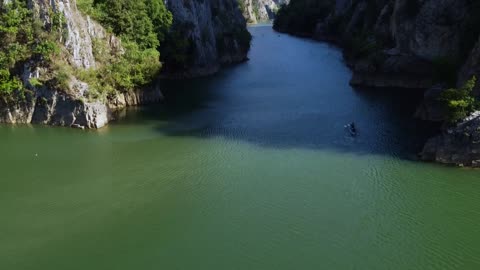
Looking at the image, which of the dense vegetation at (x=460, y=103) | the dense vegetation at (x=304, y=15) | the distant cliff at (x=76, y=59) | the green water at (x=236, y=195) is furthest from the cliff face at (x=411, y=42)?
the dense vegetation at (x=304, y=15)

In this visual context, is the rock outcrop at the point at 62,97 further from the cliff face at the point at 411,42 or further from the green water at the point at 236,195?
the cliff face at the point at 411,42

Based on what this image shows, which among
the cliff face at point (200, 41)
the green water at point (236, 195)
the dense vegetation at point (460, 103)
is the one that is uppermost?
the cliff face at point (200, 41)

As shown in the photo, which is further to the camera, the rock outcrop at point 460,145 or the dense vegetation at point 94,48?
the dense vegetation at point 94,48

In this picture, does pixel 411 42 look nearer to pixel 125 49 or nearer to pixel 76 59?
pixel 125 49

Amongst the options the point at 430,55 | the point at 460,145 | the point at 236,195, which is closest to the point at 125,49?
the point at 236,195

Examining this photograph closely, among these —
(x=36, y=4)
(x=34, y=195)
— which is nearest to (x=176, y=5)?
(x=36, y=4)

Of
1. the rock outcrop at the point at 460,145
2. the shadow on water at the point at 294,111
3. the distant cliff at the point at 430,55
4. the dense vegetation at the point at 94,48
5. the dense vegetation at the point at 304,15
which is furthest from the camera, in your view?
the dense vegetation at the point at 304,15

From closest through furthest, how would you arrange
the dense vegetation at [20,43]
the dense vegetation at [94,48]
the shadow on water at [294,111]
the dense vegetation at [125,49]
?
the shadow on water at [294,111], the dense vegetation at [20,43], the dense vegetation at [94,48], the dense vegetation at [125,49]
